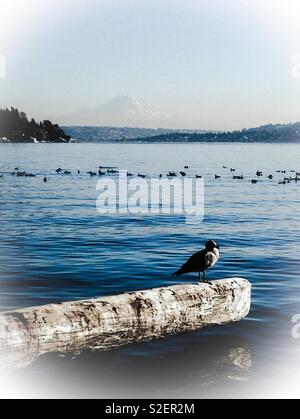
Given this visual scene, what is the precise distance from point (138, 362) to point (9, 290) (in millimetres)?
6356

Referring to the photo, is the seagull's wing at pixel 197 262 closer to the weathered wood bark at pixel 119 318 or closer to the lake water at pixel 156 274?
the weathered wood bark at pixel 119 318

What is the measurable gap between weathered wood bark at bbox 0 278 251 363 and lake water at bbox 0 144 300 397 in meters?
0.43

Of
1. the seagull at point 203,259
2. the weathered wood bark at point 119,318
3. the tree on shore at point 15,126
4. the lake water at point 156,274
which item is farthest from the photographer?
the tree on shore at point 15,126

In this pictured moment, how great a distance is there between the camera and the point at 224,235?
3086 cm

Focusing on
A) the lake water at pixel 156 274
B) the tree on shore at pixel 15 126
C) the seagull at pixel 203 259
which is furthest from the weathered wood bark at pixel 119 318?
the tree on shore at pixel 15 126

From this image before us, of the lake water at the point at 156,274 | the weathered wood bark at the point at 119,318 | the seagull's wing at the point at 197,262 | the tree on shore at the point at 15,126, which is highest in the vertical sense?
the tree on shore at the point at 15,126

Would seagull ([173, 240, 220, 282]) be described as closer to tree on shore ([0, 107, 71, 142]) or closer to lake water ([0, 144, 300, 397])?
lake water ([0, 144, 300, 397])

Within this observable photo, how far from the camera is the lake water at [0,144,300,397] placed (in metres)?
12.8

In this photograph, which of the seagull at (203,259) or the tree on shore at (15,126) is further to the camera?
the tree on shore at (15,126)

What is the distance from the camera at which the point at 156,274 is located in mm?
21266

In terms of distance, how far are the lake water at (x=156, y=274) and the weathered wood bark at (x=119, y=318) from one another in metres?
0.43

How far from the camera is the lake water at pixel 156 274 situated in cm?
1284

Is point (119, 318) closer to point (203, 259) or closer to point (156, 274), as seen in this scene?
point (203, 259)

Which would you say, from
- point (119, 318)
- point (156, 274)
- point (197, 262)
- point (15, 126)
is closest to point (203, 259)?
point (197, 262)
